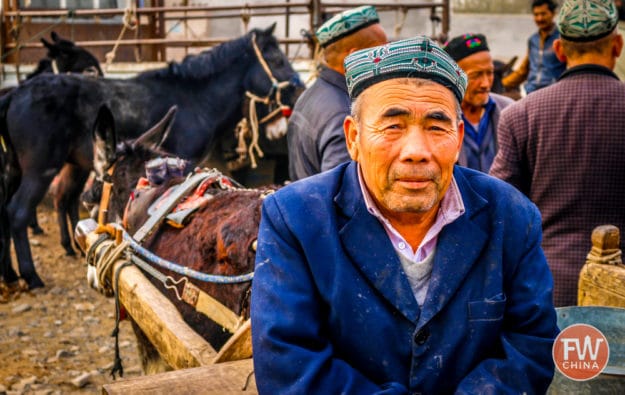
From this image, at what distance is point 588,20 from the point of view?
311 cm

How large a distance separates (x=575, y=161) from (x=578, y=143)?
0.25 feet

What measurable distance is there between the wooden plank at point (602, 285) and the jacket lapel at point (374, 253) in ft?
4.31

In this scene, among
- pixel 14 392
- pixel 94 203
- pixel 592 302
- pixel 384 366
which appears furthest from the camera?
pixel 14 392

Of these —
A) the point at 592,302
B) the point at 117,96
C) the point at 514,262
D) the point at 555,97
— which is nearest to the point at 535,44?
the point at 117,96

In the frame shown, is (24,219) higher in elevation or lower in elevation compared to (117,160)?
lower

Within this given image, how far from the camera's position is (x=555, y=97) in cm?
317

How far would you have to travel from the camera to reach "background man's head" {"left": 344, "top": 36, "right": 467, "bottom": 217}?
1.71m

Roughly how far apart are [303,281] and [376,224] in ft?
0.72

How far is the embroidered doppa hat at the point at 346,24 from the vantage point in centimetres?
372

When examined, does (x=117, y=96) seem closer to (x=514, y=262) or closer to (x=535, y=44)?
(x=535, y=44)

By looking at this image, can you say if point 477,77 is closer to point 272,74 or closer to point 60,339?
point 60,339

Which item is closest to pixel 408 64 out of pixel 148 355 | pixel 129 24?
pixel 148 355

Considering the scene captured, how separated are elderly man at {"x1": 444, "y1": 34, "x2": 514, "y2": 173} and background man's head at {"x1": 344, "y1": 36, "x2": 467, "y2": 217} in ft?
7.42

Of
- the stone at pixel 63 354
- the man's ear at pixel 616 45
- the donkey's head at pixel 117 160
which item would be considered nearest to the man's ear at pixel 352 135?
the man's ear at pixel 616 45
